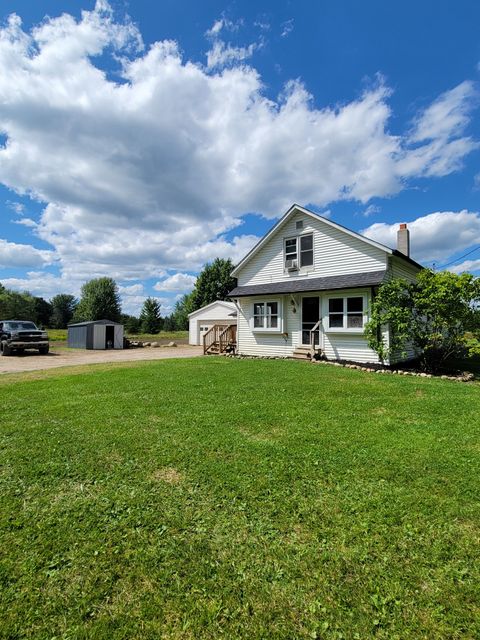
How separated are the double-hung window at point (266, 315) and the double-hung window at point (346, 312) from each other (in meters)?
2.56

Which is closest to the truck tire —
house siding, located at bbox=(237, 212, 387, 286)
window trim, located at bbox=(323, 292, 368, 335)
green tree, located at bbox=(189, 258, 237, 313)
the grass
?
house siding, located at bbox=(237, 212, 387, 286)

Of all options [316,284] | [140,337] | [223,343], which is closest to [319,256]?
[316,284]

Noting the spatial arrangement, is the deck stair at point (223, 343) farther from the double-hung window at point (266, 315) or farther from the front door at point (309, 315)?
the front door at point (309, 315)

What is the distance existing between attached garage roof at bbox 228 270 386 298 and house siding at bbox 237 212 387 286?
28 cm

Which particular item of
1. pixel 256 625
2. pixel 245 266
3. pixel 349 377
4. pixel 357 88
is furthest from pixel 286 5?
pixel 256 625

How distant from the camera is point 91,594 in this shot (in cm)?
200

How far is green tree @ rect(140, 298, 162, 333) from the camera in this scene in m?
49.3

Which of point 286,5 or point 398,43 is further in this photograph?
point 398,43

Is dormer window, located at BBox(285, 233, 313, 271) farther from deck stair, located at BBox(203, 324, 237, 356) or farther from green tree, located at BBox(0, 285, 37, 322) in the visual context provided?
green tree, located at BBox(0, 285, 37, 322)

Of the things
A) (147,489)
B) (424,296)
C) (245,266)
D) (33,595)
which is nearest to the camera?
(33,595)

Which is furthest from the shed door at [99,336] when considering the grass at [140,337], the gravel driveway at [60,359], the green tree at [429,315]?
the green tree at [429,315]

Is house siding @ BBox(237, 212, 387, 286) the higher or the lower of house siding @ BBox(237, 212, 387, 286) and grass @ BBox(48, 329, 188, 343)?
the higher

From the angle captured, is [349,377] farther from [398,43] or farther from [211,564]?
[398,43]

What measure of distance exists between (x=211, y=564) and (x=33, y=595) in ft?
3.68
